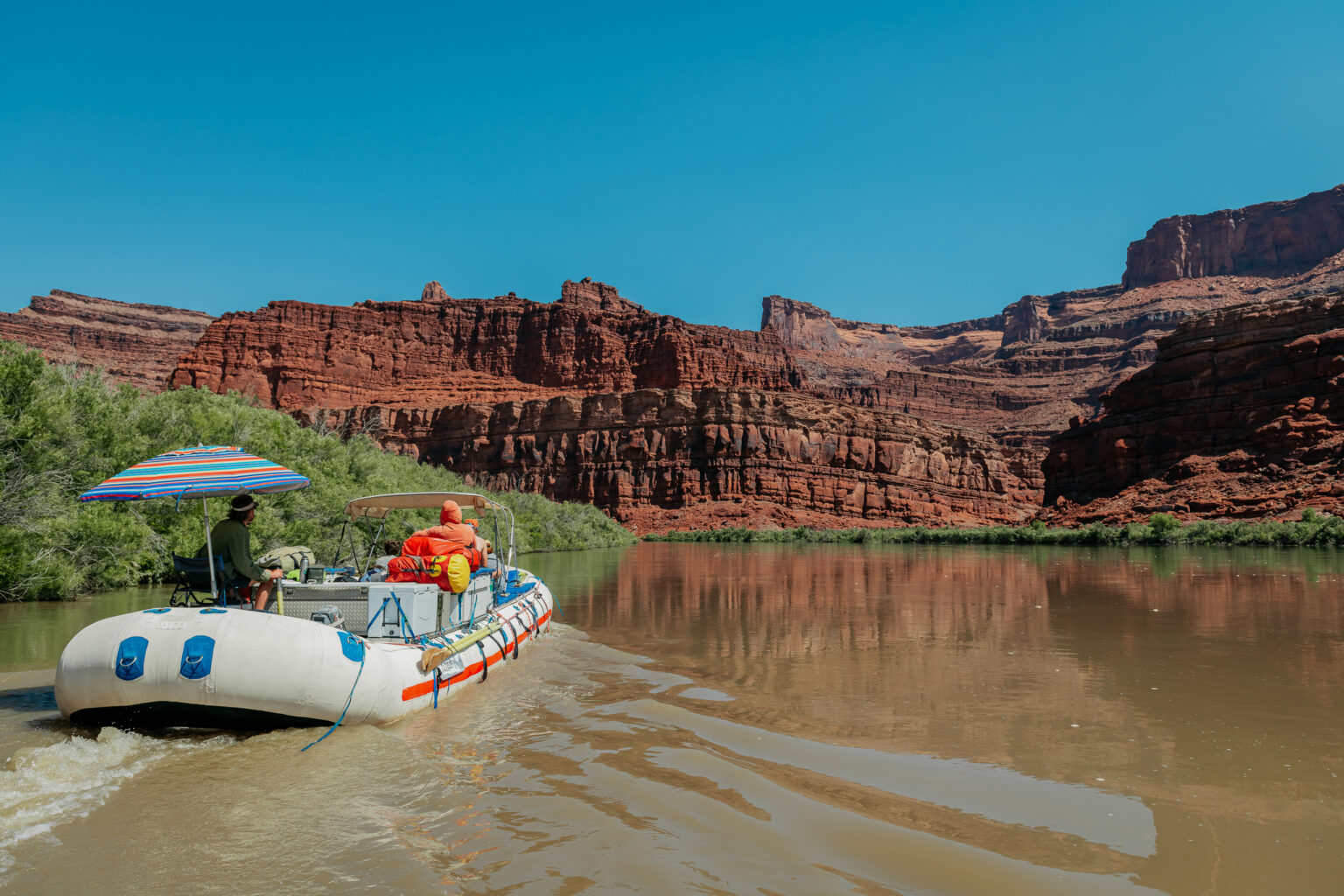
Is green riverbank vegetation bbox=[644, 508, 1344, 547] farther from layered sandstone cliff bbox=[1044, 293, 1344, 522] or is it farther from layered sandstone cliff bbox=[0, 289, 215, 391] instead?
layered sandstone cliff bbox=[0, 289, 215, 391]

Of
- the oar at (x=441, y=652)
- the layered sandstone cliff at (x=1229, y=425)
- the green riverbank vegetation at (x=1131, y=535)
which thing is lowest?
the green riverbank vegetation at (x=1131, y=535)

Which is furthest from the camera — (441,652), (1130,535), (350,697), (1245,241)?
(1245,241)

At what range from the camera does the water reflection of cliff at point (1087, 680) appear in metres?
5.14

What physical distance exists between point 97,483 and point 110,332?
12995cm

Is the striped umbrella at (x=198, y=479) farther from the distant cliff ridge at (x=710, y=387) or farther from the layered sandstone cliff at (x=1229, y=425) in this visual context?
the layered sandstone cliff at (x=1229, y=425)

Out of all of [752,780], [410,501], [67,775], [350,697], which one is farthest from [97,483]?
[752,780]

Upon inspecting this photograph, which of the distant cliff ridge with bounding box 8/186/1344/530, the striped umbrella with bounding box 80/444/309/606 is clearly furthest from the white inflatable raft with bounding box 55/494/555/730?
the distant cliff ridge with bounding box 8/186/1344/530

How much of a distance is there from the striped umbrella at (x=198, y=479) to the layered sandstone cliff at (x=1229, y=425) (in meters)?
46.9

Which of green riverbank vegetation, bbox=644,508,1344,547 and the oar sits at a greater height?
the oar

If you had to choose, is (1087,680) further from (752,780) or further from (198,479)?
(198,479)

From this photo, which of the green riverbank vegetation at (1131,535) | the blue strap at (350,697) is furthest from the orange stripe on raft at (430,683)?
the green riverbank vegetation at (1131,535)

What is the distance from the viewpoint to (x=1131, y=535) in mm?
40625

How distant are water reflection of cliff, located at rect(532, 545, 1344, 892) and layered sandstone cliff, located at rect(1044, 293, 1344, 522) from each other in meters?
29.6

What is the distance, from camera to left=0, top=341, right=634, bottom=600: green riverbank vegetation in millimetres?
14266
